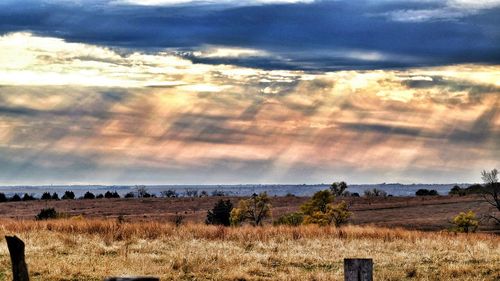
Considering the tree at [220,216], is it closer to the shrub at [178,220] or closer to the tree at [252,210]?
the shrub at [178,220]

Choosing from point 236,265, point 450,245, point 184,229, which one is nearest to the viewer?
point 236,265

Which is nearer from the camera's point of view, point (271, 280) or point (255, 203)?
point (271, 280)

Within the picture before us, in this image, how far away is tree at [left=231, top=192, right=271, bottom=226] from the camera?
60.7 meters

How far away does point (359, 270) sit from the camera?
28.5ft

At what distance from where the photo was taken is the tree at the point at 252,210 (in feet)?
199

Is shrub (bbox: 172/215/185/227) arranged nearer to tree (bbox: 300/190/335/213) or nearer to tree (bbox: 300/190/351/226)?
tree (bbox: 300/190/351/226)

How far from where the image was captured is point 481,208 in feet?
323

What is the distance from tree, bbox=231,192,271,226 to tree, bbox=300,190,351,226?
17.6 feet

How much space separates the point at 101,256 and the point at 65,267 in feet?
9.71

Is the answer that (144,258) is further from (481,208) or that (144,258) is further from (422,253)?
(481,208)

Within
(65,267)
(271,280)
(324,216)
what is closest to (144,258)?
(65,267)

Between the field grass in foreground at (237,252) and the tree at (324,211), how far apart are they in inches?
941

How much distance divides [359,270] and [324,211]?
51029mm

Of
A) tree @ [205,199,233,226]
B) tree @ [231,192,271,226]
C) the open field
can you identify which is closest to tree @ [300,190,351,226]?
tree @ [231,192,271,226]
